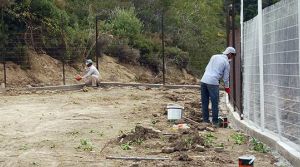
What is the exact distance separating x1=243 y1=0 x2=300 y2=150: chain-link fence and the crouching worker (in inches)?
449

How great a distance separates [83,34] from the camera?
1121 inches

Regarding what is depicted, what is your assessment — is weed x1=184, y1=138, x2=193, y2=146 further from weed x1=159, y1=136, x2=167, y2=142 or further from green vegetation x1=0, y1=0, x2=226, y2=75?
green vegetation x1=0, y1=0, x2=226, y2=75

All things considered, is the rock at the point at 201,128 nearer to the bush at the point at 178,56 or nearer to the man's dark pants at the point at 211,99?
the man's dark pants at the point at 211,99

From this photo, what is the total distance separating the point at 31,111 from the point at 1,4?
1148 cm

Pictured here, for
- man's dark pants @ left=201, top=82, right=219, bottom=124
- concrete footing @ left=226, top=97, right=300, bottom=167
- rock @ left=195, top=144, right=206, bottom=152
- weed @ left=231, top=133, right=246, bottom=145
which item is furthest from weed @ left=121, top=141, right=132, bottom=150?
man's dark pants @ left=201, top=82, right=219, bottom=124

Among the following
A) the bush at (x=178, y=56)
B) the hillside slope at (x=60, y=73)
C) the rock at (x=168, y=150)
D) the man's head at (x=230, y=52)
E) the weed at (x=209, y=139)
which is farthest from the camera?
the bush at (x=178, y=56)

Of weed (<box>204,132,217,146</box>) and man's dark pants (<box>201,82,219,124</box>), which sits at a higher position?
man's dark pants (<box>201,82,219,124</box>)

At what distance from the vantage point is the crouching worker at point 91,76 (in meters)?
21.1

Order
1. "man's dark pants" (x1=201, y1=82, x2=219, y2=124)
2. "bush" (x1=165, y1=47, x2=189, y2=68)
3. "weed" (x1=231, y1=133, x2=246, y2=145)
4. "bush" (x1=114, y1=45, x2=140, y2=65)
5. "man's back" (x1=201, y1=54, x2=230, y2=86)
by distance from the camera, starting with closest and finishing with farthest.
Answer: "weed" (x1=231, y1=133, x2=246, y2=145)
"man's dark pants" (x1=201, y1=82, x2=219, y2=124)
"man's back" (x1=201, y1=54, x2=230, y2=86)
"bush" (x1=114, y1=45, x2=140, y2=65)
"bush" (x1=165, y1=47, x2=189, y2=68)

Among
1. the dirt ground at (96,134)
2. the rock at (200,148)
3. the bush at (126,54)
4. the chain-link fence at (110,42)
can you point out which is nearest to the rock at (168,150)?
the dirt ground at (96,134)

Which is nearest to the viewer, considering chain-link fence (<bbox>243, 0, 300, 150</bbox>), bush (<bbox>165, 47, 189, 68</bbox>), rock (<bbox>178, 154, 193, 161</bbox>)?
chain-link fence (<bbox>243, 0, 300, 150</bbox>)

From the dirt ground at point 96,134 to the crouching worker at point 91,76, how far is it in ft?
10.9

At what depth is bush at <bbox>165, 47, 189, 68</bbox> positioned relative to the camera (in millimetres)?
30906

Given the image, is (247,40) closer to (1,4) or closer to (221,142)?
(221,142)
